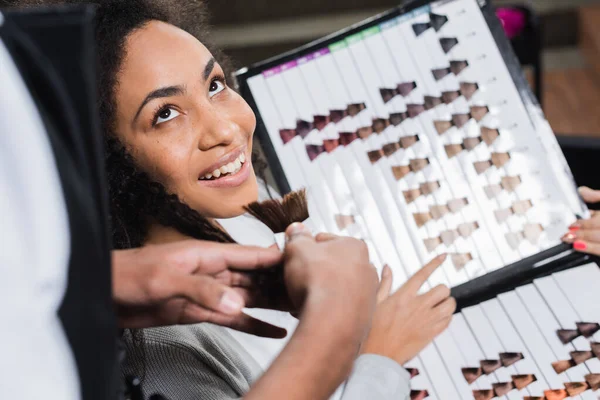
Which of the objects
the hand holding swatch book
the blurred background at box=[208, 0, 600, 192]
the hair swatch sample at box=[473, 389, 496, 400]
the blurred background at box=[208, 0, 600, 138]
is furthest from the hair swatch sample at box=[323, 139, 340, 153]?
the blurred background at box=[208, 0, 600, 138]

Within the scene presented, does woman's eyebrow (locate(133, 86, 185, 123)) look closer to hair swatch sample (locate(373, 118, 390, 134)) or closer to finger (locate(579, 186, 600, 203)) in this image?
hair swatch sample (locate(373, 118, 390, 134))

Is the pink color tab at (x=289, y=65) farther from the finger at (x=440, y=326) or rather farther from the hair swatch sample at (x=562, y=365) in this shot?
the hair swatch sample at (x=562, y=365)

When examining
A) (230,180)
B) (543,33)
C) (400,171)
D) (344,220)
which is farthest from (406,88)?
(543,33)

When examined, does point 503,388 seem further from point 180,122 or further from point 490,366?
point 180,122

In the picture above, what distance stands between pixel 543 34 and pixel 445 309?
3399mm

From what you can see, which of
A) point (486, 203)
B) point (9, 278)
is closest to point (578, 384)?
point (486, 203)

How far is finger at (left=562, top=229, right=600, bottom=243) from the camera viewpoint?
3.38 feet

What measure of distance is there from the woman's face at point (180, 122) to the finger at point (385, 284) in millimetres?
234

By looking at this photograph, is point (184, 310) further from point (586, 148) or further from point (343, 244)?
point (586, 148)

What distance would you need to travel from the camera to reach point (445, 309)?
100 cm

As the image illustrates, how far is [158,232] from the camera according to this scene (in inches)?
37.5

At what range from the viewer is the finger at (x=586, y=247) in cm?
103

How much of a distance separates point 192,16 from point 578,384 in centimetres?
81

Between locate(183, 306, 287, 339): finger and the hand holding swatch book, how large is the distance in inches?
17.7
